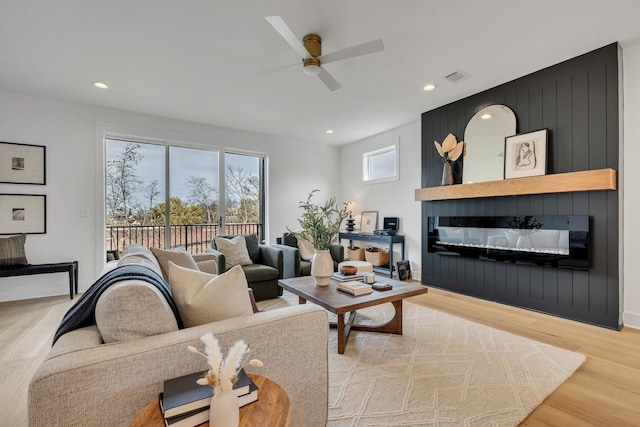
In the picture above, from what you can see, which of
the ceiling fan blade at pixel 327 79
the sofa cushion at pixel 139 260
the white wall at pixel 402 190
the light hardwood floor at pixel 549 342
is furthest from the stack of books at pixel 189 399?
the white wall at pixel 402 190

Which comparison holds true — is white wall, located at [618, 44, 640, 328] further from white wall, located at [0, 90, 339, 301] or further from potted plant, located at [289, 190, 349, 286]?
white wall, located at [0, 90, 339, 301]

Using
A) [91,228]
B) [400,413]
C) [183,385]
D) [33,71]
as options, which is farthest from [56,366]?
[91,228]

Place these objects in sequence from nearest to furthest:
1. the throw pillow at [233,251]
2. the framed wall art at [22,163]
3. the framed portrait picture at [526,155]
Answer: the framed portrait picture at [526,155], the framed wall art at [22,163], the throw pillow at [233,251]

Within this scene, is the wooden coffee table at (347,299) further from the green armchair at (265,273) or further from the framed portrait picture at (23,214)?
the framed portrait picture at (23,214)

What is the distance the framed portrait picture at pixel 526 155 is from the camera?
3.14 meters

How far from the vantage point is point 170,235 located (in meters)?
4.61

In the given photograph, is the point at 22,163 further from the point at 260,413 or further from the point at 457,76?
the point at 457,76

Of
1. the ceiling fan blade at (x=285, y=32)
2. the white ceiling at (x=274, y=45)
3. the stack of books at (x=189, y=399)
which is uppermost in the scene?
the white ceiling at (x=274, y=45)

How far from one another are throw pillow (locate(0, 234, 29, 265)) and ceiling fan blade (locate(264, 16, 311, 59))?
3937 mm

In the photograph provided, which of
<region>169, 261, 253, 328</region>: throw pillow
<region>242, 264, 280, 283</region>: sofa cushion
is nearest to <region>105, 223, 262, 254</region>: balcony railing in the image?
<region>242, 264, 280, 283</region>: sofa cushion

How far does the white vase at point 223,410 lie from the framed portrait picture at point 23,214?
4435 millimetres

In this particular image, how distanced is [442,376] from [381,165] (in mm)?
4154

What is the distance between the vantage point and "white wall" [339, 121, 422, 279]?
480 cm

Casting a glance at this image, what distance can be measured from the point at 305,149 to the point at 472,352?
4627 mm
